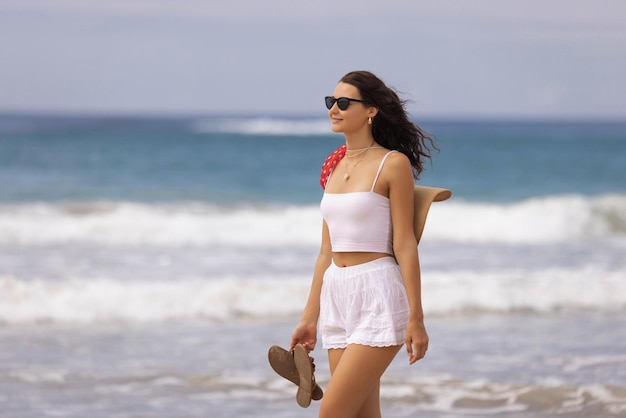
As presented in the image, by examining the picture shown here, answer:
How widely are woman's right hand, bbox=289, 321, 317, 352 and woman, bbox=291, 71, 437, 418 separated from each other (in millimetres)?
188

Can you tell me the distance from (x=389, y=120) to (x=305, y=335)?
2.99 feet

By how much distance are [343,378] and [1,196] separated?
1671 cm

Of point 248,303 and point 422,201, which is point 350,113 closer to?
point 422,201

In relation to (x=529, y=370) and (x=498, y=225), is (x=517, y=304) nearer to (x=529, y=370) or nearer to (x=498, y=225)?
(x=529, y=370)

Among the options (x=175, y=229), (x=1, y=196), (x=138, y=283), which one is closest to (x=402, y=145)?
(x=138, y=283)

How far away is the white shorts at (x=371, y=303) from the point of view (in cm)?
343

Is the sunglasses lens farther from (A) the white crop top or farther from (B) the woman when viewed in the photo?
(A) the white crop top

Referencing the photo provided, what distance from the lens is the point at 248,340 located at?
25.6 feet

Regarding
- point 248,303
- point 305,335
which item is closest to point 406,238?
point 305,335

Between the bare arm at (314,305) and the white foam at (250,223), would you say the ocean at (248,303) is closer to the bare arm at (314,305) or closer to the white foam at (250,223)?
the white foam at (250,223)

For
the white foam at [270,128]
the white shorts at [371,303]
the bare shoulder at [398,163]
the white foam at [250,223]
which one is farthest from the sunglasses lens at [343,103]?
the white foam at [270,128]

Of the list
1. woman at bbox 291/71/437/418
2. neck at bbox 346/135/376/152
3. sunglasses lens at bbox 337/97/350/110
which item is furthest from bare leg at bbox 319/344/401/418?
sunglasses lens at bbox 337/97/350/110

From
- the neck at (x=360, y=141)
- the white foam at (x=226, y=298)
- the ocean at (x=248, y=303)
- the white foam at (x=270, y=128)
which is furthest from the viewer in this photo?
the white foam at (x=270, y=128)

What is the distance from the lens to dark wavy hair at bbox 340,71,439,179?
140 inches
